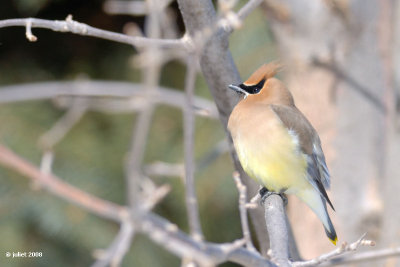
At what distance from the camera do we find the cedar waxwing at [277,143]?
7.27ft

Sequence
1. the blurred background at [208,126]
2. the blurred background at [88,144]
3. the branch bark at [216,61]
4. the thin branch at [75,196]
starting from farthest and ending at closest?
the blurred background at [88,144], the blurred background at [208,126], the branch bark at [216,61], the thin branch at [75,196]

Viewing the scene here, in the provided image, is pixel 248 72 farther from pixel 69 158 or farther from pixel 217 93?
pixel 217 93

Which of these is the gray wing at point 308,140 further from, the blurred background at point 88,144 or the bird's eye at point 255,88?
the blurred background at point 88,144

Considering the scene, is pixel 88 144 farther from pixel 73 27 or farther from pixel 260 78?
pixel 73 27

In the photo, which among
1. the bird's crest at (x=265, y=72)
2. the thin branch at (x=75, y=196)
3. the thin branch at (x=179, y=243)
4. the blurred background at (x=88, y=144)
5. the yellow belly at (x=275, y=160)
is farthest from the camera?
the blurred background at (x=88, y=144)

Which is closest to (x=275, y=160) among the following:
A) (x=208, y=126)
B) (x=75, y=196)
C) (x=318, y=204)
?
(x=318, y=204)

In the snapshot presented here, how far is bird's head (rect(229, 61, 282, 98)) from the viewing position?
2.32 m

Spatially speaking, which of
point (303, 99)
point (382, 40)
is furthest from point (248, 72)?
point (382, 40)

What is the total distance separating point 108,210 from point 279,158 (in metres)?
1.32

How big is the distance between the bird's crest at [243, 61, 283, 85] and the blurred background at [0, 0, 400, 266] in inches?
15.7

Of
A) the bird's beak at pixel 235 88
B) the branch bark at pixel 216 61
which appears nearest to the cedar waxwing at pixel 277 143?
the bird's beak at pixel 235 88

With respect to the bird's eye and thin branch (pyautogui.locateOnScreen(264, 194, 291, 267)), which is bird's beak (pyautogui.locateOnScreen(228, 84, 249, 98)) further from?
thin branch (pyautogui.locateOnScreen(264, 194, 291, 267))

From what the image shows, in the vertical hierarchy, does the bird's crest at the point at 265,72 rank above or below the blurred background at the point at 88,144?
above

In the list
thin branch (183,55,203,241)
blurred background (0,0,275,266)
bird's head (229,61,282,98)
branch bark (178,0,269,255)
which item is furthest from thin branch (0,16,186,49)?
blurred background (0,0,275,266)
